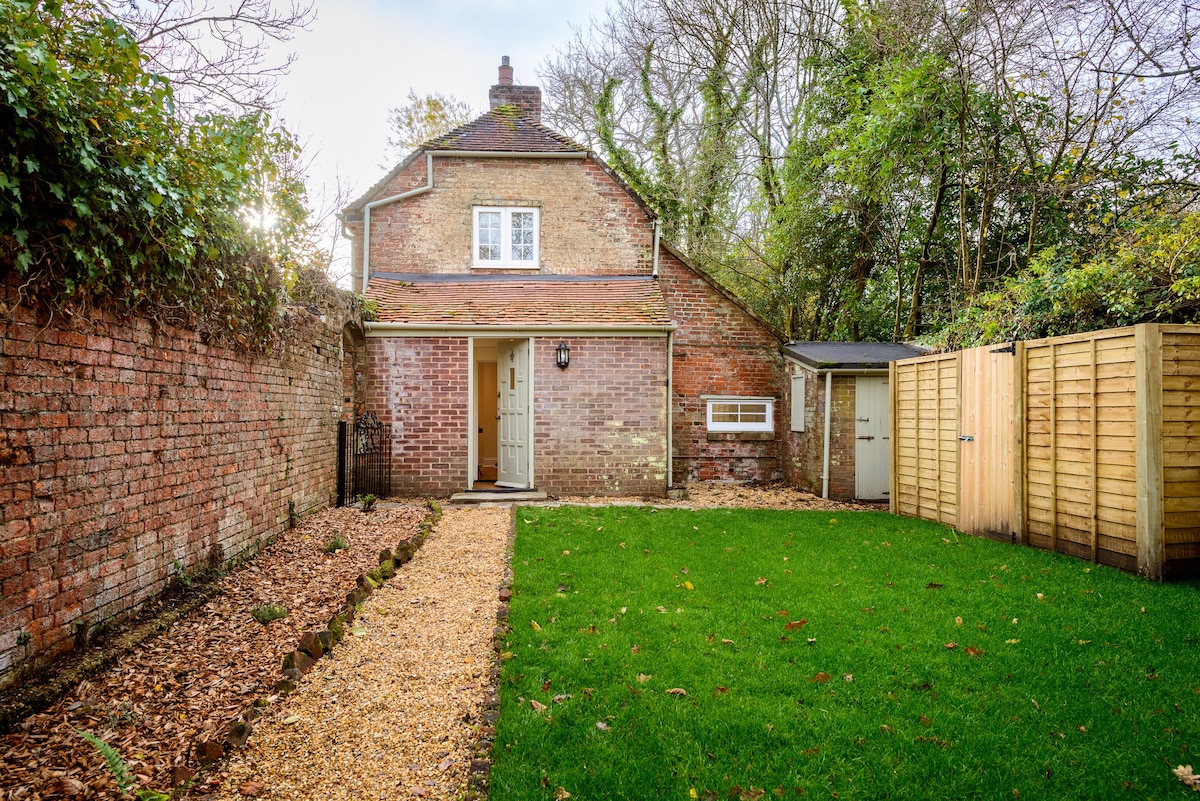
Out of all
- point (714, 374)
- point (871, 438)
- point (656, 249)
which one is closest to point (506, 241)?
point (656, 249)

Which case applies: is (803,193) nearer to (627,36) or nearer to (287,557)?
(627,36)

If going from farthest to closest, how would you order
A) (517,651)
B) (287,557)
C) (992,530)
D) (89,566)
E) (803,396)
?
(803,396) → (992,530) → (287,557) → (517,651) → (89,566)

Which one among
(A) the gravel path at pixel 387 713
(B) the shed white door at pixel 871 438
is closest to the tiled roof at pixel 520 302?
(B) the shed white door at pixel 871 438

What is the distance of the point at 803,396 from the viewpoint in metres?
11.7

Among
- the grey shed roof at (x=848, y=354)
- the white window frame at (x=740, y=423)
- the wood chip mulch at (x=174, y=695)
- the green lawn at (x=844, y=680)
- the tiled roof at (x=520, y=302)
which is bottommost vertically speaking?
the green lawn at (x=844, y=680)

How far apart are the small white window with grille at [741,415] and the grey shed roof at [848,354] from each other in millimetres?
1294

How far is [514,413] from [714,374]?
14.8ft

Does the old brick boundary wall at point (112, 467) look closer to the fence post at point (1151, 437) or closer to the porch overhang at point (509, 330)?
the porch overhang at point (509, 330)

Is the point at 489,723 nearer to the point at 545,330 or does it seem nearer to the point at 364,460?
the point at 364,460

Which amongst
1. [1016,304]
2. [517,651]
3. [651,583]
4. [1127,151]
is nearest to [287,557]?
[517,651]

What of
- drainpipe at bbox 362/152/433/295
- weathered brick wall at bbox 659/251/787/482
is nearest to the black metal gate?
drainpipe at bbox 362/152/433/295

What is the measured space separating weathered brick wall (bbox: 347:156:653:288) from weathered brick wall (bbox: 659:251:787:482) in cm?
131

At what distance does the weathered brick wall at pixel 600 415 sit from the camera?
422 inches

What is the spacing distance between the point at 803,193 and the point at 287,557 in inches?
538
